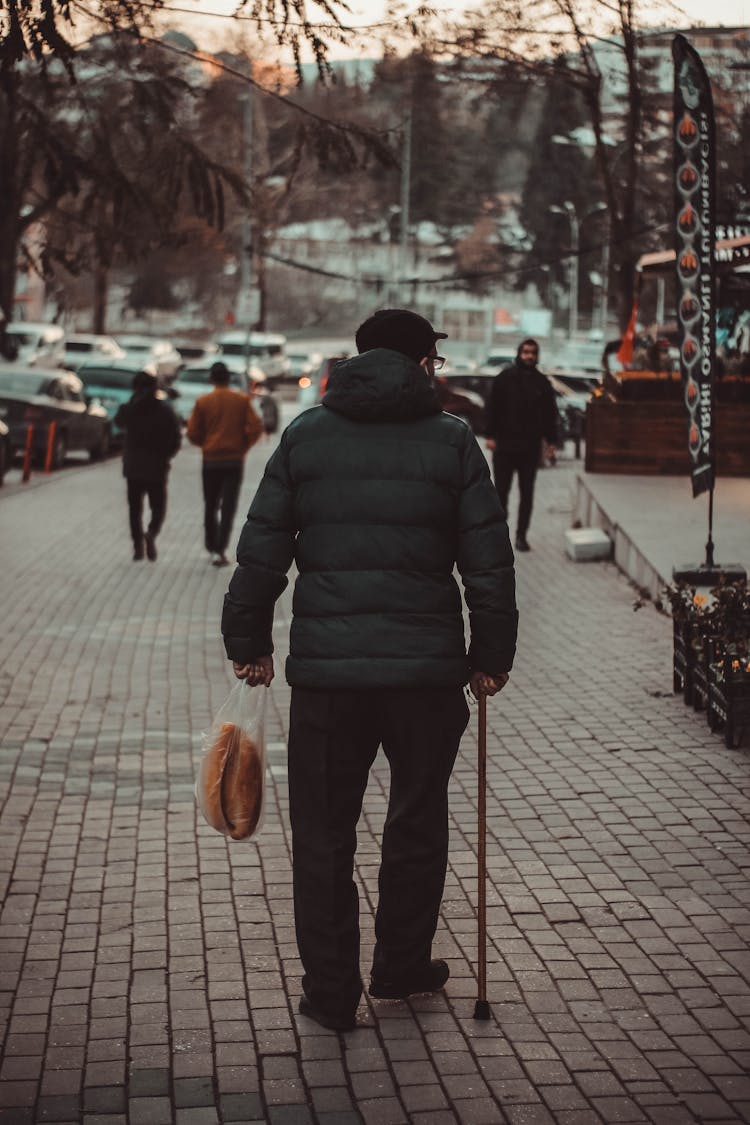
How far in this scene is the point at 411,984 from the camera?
5031 mm

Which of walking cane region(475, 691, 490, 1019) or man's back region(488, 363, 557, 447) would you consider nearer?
walking cane region(475, 691, 490, 1019)

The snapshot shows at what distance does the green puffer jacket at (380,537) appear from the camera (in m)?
4.71

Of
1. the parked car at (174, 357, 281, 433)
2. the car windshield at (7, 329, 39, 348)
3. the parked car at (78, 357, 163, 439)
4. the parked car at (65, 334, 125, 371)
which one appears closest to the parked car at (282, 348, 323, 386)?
the parked car at (65, 334, 125, 371)

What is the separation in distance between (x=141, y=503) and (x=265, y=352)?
57.1 m

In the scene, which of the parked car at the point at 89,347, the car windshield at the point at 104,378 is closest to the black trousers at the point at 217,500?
the car windshield at the point at 104,378

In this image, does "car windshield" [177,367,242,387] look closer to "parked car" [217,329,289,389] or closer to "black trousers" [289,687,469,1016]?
"parked car" [217,329,289,389]

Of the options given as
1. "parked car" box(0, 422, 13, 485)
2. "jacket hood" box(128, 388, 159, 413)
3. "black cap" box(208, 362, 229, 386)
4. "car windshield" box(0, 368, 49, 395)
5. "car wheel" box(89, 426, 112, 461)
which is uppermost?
"black cap" box(208, 362, 229, 386)

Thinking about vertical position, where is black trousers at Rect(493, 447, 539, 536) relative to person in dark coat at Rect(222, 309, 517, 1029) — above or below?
below

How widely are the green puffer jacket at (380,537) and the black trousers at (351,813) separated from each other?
0.11 metres

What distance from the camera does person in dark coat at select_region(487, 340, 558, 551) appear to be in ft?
50.0

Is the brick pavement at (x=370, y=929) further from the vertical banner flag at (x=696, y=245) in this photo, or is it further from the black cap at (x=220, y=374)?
the black cap at (x=220, y=374)

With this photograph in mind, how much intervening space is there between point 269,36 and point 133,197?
6.33ft

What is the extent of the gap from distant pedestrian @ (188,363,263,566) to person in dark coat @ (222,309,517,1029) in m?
10.5

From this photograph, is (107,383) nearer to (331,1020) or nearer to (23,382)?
(23,382)
